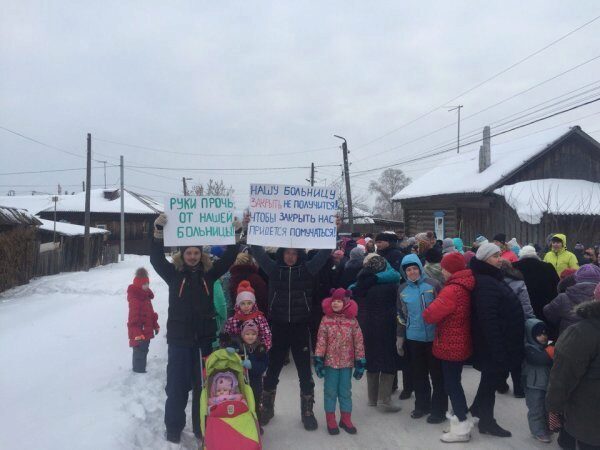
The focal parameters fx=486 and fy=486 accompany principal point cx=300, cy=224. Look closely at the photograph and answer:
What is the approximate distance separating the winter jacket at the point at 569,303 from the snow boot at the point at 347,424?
7.30 ft

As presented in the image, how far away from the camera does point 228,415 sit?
3.94m

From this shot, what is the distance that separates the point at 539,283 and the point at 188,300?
4.58 meters

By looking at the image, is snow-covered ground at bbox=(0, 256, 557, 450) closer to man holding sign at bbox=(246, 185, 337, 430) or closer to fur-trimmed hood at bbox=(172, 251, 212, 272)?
man holding sign at bbox=(246, 185, 337, 430)

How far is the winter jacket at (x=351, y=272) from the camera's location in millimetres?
7121

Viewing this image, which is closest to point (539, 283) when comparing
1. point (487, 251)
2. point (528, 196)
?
point (487, 251)

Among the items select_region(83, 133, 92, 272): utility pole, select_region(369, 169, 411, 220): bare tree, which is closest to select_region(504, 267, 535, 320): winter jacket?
select_region(83, 133, 92, 272): utility pole

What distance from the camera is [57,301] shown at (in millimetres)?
14258

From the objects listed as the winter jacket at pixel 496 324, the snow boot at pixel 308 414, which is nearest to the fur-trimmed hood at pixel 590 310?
the winter jacket at pixel 496 324

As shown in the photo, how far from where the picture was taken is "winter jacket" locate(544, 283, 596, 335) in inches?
174

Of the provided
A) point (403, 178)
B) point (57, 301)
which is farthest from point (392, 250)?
point (403, 178)

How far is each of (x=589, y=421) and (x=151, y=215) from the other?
4862cm

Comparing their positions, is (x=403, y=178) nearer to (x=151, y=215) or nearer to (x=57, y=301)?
(x=151, y=215)

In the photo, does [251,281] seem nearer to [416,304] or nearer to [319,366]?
[319,366]

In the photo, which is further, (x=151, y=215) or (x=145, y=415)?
(x=151, y=215)
